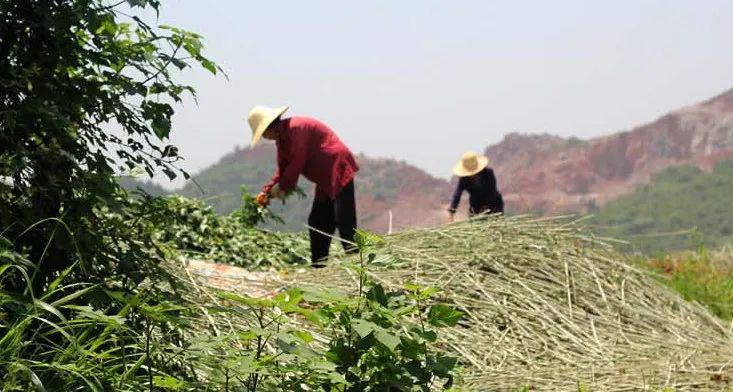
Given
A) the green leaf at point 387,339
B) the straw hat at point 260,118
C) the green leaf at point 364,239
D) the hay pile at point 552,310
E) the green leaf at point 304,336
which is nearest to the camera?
the green leaf at point 387,339

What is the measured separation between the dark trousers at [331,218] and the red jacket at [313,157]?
0.32ft

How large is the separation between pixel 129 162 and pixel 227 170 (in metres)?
46.1

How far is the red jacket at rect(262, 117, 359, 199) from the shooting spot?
834 cm

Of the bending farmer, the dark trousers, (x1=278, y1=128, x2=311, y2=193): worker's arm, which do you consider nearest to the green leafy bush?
the dark trousers

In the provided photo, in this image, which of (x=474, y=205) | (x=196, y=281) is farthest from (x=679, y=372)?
(x=474, y=205)

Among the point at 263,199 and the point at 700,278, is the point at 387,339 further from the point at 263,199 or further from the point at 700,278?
the point at 700,278

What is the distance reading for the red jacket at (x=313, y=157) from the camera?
8.34 metres

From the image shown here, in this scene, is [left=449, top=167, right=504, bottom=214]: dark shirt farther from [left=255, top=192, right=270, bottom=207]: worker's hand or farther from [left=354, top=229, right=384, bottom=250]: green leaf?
[left=354, top=229, right=384, bottom=250]: green leaf

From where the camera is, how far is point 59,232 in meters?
3.67

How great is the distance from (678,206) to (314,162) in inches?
1678

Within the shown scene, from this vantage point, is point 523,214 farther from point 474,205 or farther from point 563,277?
point 474,205

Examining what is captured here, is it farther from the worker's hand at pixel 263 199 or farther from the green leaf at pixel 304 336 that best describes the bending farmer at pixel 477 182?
the green leaf at pixel 304 336

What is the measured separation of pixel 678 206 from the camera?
48781 mm

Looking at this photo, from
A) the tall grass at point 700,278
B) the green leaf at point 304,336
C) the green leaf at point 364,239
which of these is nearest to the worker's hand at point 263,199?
the tall grass at point 700,278
